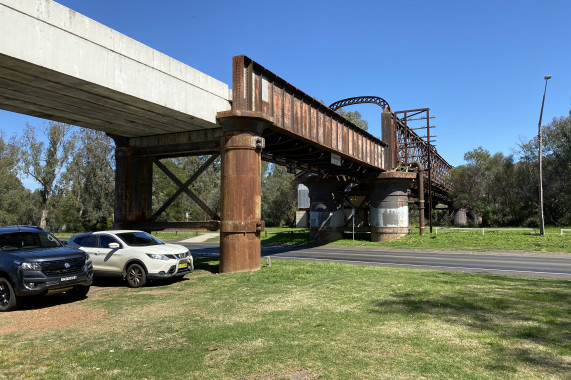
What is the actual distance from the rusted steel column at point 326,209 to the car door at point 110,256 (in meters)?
23.8

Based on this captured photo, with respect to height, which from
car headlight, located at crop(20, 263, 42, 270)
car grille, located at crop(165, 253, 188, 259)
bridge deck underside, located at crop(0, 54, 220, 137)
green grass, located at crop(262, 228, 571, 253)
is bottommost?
green grass, located at crop(262, 228, 571, 253)

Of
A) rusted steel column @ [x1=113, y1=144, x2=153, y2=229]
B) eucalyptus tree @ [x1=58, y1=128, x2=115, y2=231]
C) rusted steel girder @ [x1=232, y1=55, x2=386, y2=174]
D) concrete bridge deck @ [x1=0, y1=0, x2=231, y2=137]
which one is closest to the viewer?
concrete bridge deck @ [x1=0, y1=0, x2=231, y2=137]

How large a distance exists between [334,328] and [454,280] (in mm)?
6529

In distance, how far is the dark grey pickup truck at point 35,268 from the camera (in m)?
8.08

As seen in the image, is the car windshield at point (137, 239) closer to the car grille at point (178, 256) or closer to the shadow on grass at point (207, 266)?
the car grille at point (178, 256)

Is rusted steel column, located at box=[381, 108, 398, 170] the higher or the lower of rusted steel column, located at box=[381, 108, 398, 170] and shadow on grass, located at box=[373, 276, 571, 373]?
the higher

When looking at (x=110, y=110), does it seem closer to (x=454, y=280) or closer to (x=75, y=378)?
(x=75, y=378)

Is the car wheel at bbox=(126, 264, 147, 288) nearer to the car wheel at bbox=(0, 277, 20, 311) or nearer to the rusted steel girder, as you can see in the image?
the car wheel at bbox=(0, 277, 20, 311)

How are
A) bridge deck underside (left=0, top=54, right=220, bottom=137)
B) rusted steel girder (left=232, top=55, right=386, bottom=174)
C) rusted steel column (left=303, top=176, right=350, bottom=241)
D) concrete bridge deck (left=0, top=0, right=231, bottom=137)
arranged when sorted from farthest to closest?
rusted steel column (left=303, top=176, right=350, bottom=241), rusted steel girder (left=232, top=55, right=386, bottom=174), bridge deck underside (left=0, top=54, right=220, bottom=137), concrete bridge deck (left=0, top=0, right=231, bottom=137)

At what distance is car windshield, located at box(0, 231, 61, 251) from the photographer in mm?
8938

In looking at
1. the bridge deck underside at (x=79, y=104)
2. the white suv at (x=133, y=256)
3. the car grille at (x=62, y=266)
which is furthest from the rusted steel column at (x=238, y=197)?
the car grille at (x=62, y=266)

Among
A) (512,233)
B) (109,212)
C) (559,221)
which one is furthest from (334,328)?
(109,212)

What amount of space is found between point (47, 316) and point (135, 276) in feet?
10.5

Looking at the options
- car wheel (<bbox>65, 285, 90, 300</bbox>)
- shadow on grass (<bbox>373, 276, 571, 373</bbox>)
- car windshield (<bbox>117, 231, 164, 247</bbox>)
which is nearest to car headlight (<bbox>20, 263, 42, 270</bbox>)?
car wheel (<bbox>65, 285, 90, 300</bbox>)
